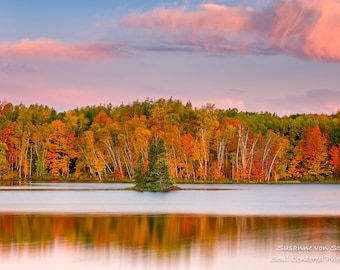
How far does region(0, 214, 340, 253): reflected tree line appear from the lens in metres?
23.2

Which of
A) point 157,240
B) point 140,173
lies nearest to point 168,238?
point 157,240

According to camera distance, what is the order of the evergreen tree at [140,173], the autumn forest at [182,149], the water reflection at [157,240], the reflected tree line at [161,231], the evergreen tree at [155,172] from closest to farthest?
the water reflection at [157,240], the reflected tree line at [161,231], the evergreen tree at [155,172], the evergreen tree at [140,173], the autumn forest at [182,149]

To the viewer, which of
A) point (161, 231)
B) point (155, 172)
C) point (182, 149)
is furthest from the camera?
point (182, 149)

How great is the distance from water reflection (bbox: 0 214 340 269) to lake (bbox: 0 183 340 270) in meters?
0.03

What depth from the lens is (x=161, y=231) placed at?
26656 mm

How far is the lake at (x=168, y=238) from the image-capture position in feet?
64.5

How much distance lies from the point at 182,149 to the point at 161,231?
66221 millimetres

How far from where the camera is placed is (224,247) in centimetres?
2256

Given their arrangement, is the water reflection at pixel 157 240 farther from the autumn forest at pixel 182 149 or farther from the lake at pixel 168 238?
the autumn forest at pixel 182 149

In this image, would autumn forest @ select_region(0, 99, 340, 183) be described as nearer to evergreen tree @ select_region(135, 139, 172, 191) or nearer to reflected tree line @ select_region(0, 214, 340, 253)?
evergreen tree @ select_region(135, 139, 172, 191)

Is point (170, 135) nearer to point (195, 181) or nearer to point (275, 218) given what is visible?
point (195, 181)

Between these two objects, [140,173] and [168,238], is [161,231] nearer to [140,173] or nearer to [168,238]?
[168,238]

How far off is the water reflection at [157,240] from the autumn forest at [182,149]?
195 feet

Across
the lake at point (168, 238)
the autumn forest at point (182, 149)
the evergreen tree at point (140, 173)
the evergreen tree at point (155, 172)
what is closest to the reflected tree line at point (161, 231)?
the lake at point (168, 238)
